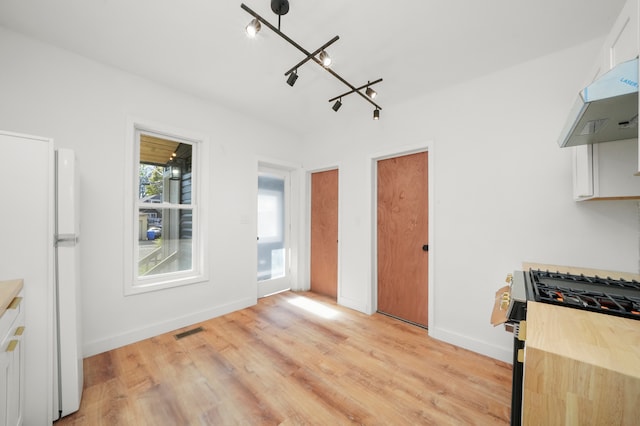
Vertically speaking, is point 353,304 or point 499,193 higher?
point 499,193

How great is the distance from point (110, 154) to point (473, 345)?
3.98m

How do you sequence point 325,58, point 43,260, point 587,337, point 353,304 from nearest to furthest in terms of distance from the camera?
point 587,337, point 43,260, point 325,58, point 353,304

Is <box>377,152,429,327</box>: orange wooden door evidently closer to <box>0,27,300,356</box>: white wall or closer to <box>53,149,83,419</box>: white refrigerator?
<box>0,27,300,356</box>: white wall

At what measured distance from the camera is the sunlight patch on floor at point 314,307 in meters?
3.12

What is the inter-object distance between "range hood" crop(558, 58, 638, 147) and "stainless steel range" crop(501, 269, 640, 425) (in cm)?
84

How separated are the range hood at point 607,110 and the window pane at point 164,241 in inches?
133

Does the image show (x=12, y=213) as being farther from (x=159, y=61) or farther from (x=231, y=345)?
(x=231, y=345)

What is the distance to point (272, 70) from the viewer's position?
7.59ft

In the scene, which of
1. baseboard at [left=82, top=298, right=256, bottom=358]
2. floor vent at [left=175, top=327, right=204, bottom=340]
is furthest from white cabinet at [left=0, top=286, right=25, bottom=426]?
floor vent at [left=175, top=327, right=204, bottom=340]

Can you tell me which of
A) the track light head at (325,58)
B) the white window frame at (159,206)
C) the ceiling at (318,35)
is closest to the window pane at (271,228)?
the white window frame at (159,206)

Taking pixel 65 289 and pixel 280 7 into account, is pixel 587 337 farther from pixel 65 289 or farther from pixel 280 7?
pixel 65 289

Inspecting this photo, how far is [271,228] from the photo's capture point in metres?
3.92

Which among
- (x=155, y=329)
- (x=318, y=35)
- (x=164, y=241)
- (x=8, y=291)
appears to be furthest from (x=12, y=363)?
(x=318, y=35)

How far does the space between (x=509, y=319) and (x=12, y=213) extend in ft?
8.87
